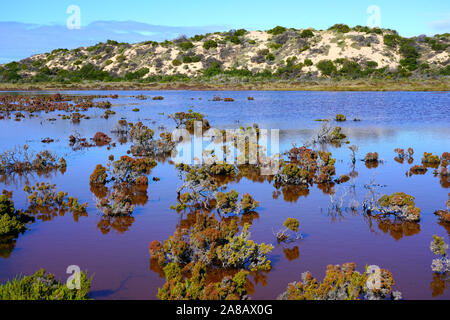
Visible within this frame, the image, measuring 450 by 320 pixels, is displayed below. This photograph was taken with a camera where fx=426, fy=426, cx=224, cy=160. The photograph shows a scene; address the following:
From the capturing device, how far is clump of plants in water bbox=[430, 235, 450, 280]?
7750 mm

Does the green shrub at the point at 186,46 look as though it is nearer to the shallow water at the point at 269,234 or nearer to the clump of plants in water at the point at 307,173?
the shallow water at the point at 269,234

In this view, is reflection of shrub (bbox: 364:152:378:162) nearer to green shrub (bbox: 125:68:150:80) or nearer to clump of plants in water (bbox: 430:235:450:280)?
clump of plants in water (bbox: 430:235:450:280)

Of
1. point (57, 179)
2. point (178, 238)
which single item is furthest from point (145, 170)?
point (178, 238)

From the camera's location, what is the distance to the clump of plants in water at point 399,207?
1037cm

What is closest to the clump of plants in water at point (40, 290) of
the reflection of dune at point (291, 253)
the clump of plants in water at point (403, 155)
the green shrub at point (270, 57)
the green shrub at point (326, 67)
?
the reflection of dune at point (291, 253)

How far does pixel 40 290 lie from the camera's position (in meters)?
6.53

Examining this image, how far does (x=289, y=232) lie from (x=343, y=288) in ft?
10.5

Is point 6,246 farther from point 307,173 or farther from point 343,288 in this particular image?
point 307,173

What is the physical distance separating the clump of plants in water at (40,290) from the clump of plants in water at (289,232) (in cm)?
426

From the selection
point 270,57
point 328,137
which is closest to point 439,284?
point 328,137

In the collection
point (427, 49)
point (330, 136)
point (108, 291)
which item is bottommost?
point (108, 291)
